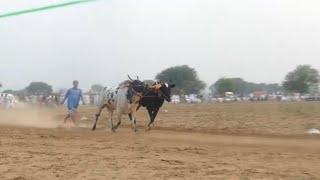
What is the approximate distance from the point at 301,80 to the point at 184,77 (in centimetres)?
2134

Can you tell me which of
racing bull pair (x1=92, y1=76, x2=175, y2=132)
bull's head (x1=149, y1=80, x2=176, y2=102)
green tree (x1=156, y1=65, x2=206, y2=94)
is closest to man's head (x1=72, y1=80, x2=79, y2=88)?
racing bull pair (x1=92, y1=76, x2=175, y2=132)

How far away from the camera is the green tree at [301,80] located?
8725cm

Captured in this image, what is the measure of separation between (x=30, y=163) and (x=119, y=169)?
1865 millimetres

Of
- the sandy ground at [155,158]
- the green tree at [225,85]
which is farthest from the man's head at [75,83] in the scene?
the green tree at [225,85]

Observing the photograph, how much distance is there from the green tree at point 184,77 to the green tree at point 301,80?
17983 mm

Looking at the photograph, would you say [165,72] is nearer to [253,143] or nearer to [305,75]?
[305,75]

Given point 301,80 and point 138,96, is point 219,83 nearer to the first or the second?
point 301,80

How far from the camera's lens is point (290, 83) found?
8831 centimetres

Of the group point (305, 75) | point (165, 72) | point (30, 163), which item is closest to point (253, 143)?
point (30, 163)

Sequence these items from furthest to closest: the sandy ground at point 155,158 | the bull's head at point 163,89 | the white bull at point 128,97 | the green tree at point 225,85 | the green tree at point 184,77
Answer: the green tree at point 225,85, the green tree at point 184,77, the bull's head at point 163,89, the white bull at point 128,97, the sandy ground at point 155,158

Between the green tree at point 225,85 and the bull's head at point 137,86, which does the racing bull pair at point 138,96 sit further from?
the green tree at point 225,85

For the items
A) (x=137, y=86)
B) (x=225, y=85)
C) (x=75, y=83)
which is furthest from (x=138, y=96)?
(x=225, y=85)

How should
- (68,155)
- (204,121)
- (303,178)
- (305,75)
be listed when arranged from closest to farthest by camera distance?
(303,178) → (68,155) → (204,121) → (305,75)

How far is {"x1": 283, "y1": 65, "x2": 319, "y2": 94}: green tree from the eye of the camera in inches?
3435
